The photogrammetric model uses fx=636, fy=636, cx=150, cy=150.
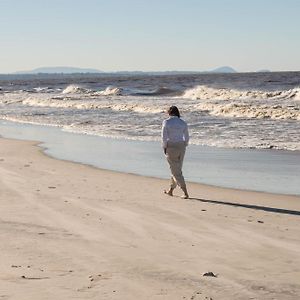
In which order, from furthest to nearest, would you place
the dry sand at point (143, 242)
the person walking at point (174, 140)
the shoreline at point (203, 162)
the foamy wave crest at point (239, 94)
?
the foamy wave crest at point (239, 94)
the shoreline at point (203, 162)
the person walking at point (174, 140)
the dry sand at point (143, 242)

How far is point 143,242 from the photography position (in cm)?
667

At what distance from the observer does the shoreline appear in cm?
1128

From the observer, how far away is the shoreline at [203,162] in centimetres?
1128

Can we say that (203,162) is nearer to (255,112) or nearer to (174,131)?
(174,131)

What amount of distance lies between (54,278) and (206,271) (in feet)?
4.36

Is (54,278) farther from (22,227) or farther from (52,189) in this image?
(52,189)

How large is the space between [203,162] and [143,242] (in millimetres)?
7310

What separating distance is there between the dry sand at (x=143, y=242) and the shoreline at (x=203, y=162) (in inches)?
40.1

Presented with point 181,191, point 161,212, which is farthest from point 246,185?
point 161,212

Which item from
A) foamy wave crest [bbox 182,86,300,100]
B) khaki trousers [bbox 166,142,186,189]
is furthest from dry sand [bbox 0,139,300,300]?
foamy wave crest [bbox 182,86,300,100]

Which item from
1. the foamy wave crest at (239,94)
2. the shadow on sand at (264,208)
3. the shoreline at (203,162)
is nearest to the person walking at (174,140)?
the shadow on sand at (264,208)

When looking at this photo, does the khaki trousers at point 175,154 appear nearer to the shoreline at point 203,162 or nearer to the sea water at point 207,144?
the shoreline at point 203,162

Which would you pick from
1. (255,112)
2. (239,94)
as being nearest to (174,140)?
(255,112)

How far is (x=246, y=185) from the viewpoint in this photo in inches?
432
